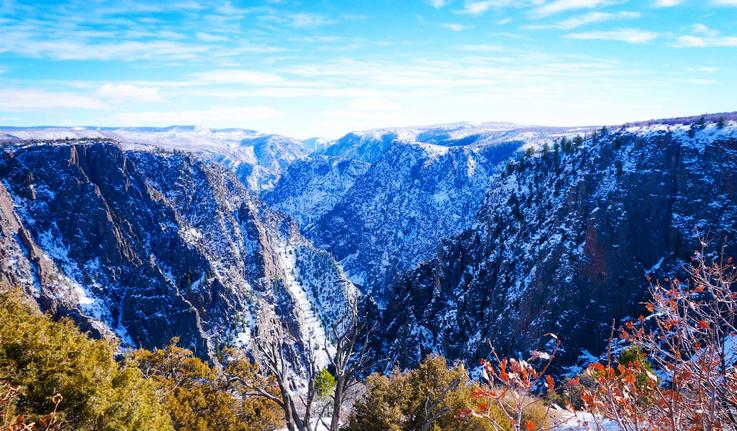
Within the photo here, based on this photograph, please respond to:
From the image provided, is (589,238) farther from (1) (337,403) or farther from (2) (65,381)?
(2) (65,381)

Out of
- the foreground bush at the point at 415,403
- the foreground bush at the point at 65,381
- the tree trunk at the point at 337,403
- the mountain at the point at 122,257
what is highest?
the tree trunk at the point at 337,403

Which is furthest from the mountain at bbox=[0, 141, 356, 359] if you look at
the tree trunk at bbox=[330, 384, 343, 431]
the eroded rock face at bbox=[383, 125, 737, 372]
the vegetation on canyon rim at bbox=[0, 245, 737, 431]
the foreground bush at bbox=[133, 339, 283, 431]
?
the tree trunk at bbox=[330, 384, 343, 431]

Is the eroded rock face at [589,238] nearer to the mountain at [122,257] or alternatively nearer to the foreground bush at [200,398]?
the foreground bush at [200,398]

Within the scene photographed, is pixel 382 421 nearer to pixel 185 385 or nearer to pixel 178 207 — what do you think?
pixel 185 385

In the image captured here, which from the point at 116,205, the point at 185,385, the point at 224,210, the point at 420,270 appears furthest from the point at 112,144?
the point at 185,385

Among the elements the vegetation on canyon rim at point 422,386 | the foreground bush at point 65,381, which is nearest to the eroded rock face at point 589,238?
the vegetation on canyon rim at point 422,386

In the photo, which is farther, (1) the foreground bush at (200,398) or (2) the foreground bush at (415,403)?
(1) the foreground bush at (200,398)
